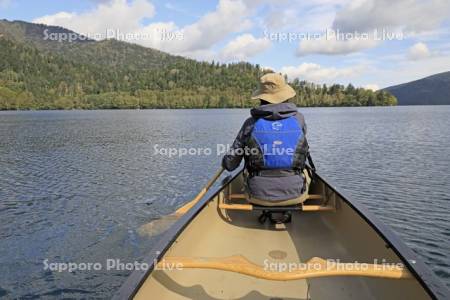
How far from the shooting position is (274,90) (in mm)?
5586

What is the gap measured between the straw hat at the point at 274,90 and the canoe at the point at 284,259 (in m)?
1.69

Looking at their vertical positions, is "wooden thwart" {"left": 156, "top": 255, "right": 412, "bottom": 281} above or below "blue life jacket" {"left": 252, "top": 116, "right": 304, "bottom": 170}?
below

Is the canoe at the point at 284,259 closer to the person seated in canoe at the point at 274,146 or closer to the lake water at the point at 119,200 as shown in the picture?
the person seated in canoe at the point at 274,146

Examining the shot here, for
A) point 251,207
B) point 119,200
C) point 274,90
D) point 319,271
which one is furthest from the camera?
point 119,200

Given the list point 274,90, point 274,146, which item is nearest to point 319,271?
point 274,146

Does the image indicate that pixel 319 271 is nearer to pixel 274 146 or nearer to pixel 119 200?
pixel 274 146

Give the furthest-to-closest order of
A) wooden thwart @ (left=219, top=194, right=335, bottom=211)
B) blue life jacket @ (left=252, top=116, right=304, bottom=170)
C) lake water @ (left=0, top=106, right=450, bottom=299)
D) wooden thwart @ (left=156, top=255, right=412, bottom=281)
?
lake water @ (left=0, top=106, right=450, bottom=299)
wooden thwart @ (left=219, top=194, right=335, bottom=211)
blue life jacket @ (left=252, top=116, right=304, bottom=170)
wooden thwart @ (left=156, top=255, right=412, bottom=281)

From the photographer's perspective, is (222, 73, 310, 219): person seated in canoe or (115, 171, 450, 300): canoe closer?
(115, 171, 450, 300): canoe

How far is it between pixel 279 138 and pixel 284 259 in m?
1.81

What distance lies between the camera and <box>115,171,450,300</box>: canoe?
379 centimetres

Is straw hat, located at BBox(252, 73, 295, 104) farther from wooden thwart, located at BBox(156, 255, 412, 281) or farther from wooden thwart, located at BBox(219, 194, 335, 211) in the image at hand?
wooden thwart, located at BBox(156, 255, 412, 281)

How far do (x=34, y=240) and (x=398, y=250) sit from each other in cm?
959

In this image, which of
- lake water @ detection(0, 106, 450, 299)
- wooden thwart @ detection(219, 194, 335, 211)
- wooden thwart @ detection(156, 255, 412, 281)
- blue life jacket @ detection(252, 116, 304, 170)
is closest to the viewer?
wooden thwart @ detection(156, 255, 412, 281)

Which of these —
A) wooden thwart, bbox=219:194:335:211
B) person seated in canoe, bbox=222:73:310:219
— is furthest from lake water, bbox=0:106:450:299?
person seated in canoe, bbox=222:73:310:219
